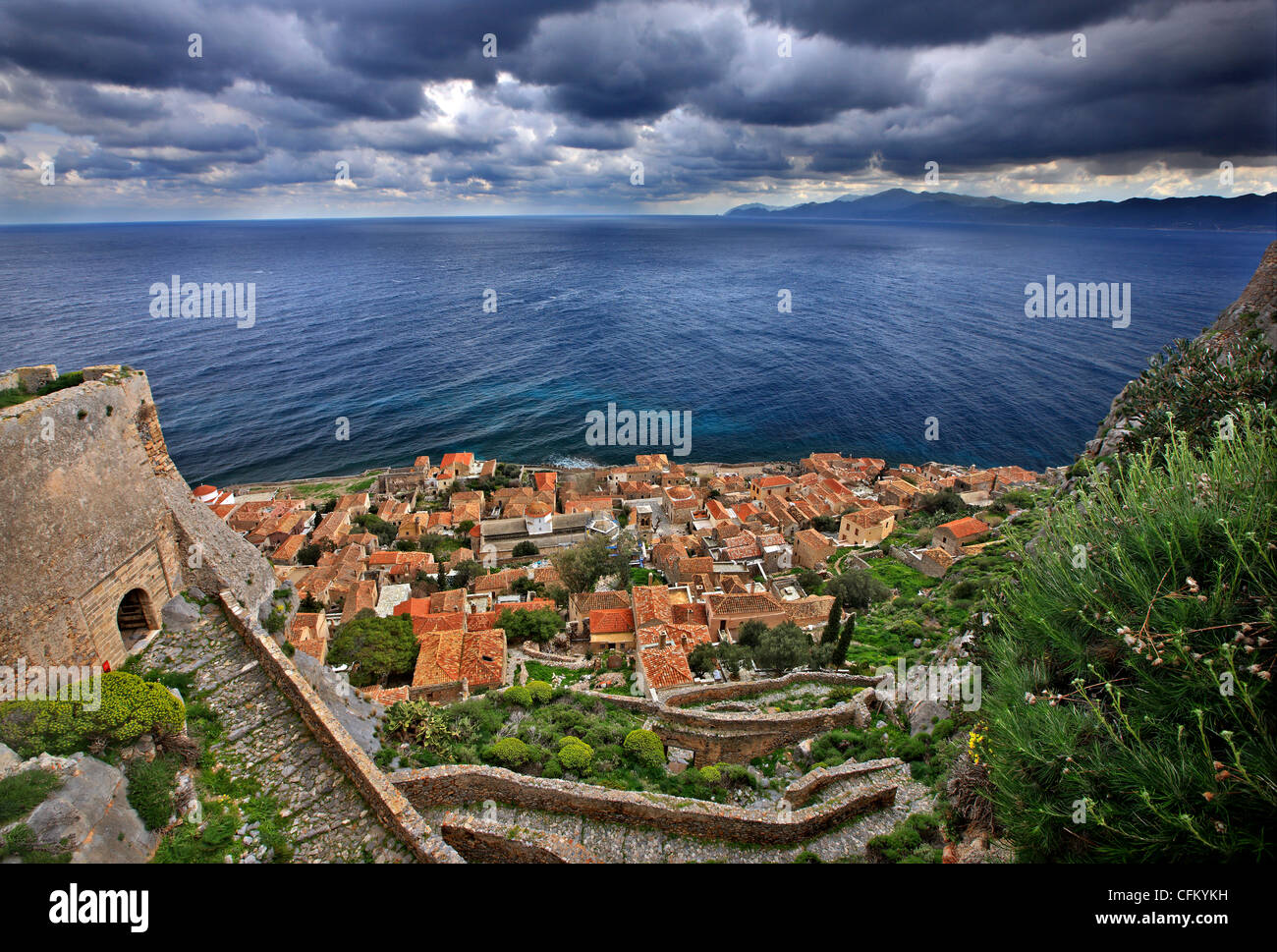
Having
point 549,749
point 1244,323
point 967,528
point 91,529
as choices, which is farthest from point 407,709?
point 967,528

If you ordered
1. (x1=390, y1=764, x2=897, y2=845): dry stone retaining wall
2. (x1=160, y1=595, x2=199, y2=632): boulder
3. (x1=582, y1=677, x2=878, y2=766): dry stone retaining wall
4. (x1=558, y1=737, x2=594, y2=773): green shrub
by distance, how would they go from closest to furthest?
(x1=390, y1=764, x2=897, y2=845): dry stone retaining wall
(x1=160, y1=595, x2=199, y2=632): boulder
(x1=558, y1=737, x2=594, y2=773): green shrub
(x1=582, y1=677, x2=878, y2=766): dry stone retaining wall

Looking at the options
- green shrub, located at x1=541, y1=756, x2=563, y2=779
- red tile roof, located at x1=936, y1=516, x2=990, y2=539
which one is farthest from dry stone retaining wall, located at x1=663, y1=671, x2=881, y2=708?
red tile roof, located at x1=936, y1=516, x2=990, y2=539

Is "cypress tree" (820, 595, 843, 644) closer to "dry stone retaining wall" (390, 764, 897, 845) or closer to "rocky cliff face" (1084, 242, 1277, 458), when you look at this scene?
"rocky cliff face" (1084, 242, 1277, 458)

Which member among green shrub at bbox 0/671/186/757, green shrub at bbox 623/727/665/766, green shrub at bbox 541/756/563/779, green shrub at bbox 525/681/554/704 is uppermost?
green shrub at bbox 0/671/186/757

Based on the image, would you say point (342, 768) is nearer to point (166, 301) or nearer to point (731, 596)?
point (731, 596)
